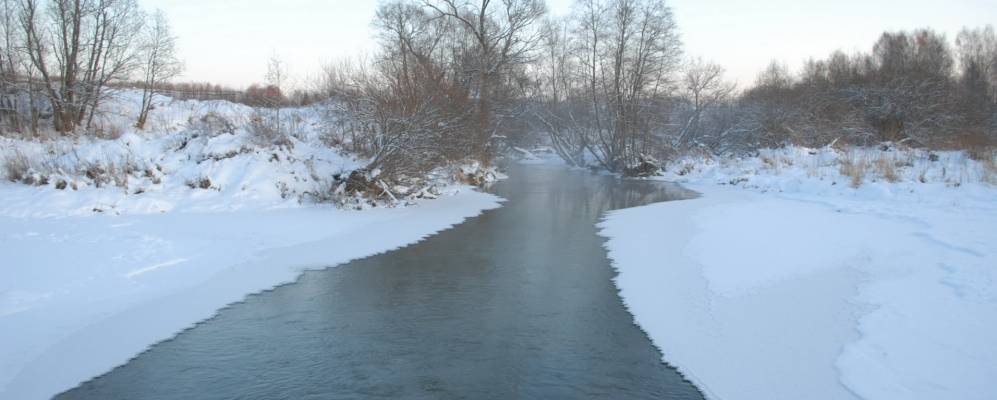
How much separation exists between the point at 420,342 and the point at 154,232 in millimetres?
6680

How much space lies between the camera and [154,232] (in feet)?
33.3

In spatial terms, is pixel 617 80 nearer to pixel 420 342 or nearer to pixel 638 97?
pixel 638 97

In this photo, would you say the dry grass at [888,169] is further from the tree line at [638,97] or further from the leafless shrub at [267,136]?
the leafless shrub at [267,136]

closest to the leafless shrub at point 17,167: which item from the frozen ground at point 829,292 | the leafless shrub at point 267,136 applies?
the leafless shrub at point 267,136

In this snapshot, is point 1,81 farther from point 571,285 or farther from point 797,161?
point 797,161

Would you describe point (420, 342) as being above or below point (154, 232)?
below

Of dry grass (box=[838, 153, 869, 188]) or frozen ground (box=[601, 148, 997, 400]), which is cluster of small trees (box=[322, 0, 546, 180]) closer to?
frozen ground (box=[601, 148, 997, 400])

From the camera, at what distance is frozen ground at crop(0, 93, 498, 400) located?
603cm

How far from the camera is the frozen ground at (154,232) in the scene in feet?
19.8

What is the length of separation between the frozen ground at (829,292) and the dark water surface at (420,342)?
59 centimetres

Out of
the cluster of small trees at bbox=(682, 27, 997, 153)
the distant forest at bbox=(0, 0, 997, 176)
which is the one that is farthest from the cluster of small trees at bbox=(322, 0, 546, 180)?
the cluster of small trees at bbox=(682, 27, 997, 153)

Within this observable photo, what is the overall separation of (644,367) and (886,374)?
1.94m

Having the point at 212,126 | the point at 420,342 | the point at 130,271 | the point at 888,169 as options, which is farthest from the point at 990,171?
the point at 212,126

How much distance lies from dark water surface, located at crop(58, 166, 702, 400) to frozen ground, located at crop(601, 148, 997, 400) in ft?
1.92
